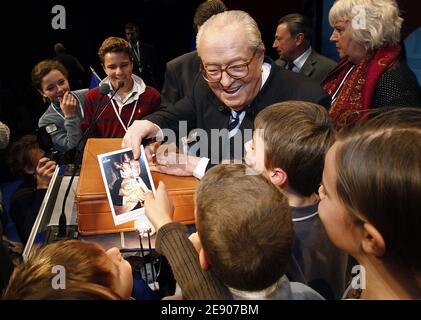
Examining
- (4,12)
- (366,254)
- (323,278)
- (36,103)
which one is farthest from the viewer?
(36,103)

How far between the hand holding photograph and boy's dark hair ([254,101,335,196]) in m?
0.38

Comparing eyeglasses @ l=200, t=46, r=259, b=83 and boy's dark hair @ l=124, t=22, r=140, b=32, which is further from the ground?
boy's dark hair @ l=124, t=22, r=140, b=32

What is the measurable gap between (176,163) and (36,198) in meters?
0.68

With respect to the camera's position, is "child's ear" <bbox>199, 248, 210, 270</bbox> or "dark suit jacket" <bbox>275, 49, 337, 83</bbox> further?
"dark suit jacket" <bbox>275, 49, 337, 83</bbox>

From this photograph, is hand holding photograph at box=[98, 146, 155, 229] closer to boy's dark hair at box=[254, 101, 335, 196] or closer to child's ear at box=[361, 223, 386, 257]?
boy's dark hair at box=[254, 101, 335, 196]

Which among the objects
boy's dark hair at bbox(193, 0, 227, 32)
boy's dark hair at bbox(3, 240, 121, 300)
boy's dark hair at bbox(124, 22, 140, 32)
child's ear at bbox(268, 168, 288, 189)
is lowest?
boy's dark hair at bbox(3, 240, 121, 300)

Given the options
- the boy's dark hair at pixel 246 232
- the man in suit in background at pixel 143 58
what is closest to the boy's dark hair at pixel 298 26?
the man in suit in background at pixel 143 58

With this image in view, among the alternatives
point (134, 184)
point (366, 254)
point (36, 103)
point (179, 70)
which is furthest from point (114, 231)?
point (36, 103)

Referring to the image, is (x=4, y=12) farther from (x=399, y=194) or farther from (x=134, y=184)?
(x=399, y=194)

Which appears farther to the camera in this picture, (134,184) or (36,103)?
(36,103)

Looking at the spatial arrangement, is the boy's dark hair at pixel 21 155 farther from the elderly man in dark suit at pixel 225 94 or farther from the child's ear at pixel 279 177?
the child's ear at pixel 279 177

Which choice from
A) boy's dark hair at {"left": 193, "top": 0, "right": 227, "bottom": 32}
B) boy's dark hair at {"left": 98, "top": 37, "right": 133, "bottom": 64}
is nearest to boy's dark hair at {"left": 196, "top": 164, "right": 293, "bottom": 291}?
boy's dark hair at {"left": 98, "top": 37, "right": 133, "bottom": 64}

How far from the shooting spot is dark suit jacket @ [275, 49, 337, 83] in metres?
3.26

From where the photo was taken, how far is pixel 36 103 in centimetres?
277
